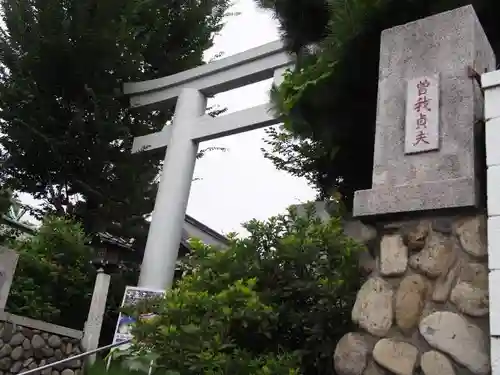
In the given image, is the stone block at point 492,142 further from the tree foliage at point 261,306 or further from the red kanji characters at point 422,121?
the tree foliage at point 261,306

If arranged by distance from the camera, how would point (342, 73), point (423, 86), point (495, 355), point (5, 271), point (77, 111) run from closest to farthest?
point (495, 355) → point (423, 86) → point (342, 73) → point (5, 271) → point (77, 111)

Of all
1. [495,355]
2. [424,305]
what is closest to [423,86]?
[424,305]

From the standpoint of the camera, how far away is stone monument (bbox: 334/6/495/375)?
7.84 feet

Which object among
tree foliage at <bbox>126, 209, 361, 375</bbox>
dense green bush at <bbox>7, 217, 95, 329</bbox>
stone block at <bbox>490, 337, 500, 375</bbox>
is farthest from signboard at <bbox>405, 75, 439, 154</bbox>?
dense green bush at <bbox>7, 217, 95, 329</bbox>

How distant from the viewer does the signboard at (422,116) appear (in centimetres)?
283

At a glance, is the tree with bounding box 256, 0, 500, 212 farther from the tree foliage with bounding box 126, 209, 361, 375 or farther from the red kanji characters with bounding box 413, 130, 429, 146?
the red kanji characters with bounding box 413, 130, 429, 146

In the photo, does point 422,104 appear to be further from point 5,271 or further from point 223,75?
point 223,75

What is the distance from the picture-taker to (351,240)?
10.3ft

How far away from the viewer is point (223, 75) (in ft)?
25.4

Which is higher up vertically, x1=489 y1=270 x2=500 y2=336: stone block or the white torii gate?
the white torii gate

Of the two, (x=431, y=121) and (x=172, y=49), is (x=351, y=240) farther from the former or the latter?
(x=172, y=49)

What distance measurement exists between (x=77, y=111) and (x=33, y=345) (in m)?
3.94

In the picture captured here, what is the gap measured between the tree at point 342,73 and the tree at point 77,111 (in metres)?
4.67

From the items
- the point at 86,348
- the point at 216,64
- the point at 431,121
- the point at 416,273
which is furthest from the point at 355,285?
the point at 216,64
